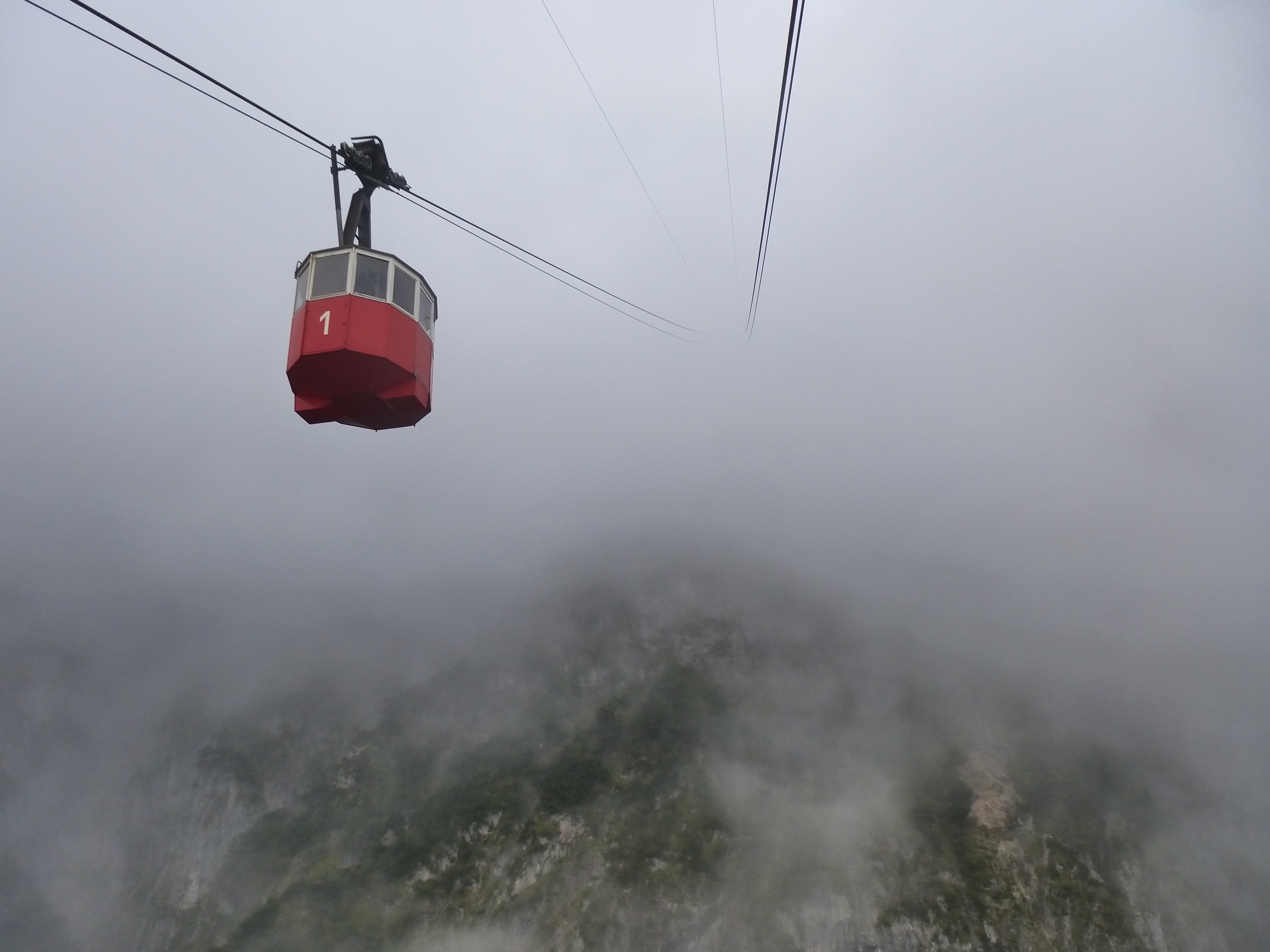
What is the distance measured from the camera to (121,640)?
502 feet

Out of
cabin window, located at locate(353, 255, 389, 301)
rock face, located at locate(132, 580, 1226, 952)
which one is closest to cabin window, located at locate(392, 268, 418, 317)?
cabin window, located at locate(353, 255, 389, 301)

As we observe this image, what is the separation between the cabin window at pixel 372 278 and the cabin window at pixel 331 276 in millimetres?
255

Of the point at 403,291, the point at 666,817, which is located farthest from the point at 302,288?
the point at 666,817

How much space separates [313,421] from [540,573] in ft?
461

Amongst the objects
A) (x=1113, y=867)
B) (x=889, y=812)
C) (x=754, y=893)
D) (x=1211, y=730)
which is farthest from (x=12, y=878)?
(x=1211, y=730)

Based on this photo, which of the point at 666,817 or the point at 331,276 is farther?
the point at 666,817

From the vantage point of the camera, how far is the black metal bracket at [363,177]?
1664cm

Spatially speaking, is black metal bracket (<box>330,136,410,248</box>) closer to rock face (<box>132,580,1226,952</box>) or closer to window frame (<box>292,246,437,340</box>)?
window frame (<box>292,246,437,340</box>)

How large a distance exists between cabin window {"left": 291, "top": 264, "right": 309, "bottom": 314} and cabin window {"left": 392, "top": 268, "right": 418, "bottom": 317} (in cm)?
200

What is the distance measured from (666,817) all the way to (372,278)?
272ft

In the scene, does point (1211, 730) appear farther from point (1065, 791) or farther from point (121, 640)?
point (121, 640)

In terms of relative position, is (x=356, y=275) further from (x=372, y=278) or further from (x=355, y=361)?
(x=355, y=361)

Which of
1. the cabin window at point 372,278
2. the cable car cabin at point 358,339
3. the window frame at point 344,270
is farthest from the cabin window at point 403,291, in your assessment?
the window frame at point 344,270

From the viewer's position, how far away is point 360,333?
596 inches
